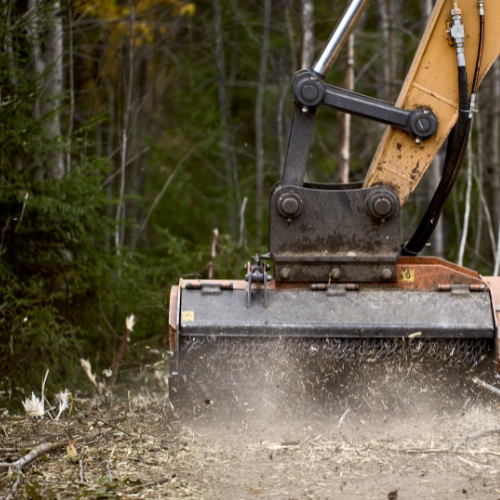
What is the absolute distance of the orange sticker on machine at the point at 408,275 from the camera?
4965mm

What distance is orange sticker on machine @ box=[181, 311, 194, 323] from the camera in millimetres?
4684

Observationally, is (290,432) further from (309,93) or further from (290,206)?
(309,93)

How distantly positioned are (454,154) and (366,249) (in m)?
0.95

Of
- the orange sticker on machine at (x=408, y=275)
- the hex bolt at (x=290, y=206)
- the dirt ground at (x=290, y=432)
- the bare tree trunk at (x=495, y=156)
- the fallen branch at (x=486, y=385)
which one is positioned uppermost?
the bare tree trunk at (x=495, y=156)

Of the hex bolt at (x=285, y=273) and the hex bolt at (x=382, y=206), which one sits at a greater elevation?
the hex bolt at (x=382, y=206)

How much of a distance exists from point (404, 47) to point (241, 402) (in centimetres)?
1006

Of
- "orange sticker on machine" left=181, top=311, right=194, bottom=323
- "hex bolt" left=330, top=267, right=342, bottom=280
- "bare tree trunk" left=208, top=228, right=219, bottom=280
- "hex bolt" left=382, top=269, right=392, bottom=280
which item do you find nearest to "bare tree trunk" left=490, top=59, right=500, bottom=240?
"bare tree trunk" left=208, top=228, right=219, bottom=280

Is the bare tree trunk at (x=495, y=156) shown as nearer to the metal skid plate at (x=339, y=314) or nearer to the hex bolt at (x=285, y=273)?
the metal skid plate at (x=339, y=314)

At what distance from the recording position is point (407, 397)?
184 inches

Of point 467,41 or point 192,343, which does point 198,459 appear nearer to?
point 192,343

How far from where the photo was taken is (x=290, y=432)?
4652mm

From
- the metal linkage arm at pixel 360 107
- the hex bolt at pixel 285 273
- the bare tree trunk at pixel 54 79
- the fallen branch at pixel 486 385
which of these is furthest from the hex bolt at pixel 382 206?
the bare tree trunk at pixel 54 79

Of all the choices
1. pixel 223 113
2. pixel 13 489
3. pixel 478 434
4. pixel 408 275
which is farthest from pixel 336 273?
pixel 223 113

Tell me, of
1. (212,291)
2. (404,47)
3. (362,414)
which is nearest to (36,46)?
(212,291)
